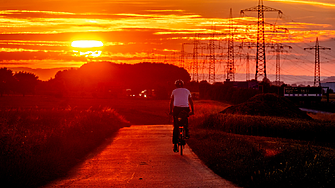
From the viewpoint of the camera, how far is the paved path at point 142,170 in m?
9.30

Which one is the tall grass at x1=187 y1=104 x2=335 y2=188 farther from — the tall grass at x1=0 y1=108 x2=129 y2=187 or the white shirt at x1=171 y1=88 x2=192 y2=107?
the tall grass at x1=0 y1=108 x2=129 y2=187

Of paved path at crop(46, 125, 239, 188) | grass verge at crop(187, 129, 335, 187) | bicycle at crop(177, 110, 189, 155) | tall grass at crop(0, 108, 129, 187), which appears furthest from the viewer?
bicycle at crop(177, 110, 189, 155)

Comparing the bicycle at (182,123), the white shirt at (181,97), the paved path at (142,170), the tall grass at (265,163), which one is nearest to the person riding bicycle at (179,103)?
the white shirt at (181,97)

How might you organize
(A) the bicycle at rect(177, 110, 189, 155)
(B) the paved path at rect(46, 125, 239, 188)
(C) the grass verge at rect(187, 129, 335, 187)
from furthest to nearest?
(A) the bicycle at rect(177, 110, 189, 155) < (B) the paved path at rect(46, 125, 239, 188) < (C) the grass verge at rect(187, 129, 335, 187)

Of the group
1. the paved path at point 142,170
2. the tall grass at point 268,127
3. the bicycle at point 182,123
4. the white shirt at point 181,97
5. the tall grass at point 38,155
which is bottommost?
the tall grass at point 268,127

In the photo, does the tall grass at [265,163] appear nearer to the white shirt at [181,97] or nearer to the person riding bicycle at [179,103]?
the person riding bicycle at [179,103]

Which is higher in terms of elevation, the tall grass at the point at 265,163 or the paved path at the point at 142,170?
the tall grass at the point at 265,163

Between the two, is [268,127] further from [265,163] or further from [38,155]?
[38,155]

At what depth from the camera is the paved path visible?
30.5ft

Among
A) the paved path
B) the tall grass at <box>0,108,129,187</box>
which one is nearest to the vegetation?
the paved path

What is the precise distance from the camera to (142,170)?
35.3 feet

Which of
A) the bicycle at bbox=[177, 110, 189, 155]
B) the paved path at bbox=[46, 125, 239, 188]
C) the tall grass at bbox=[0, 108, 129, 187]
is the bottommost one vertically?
the paved path at bbox=[46, 125, 239, 188]


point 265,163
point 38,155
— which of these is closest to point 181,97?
point 265,163

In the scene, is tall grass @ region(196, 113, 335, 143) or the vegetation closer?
the vegetation
